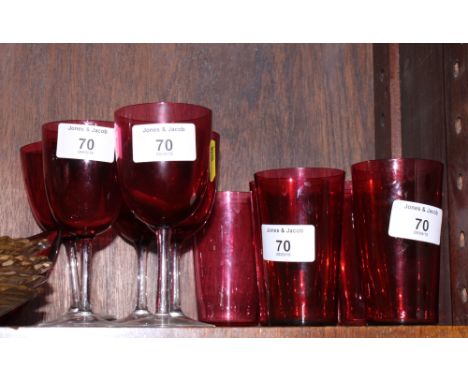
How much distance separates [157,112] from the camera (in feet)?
2.42

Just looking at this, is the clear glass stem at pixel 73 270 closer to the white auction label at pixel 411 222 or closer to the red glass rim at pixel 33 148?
the red glass rim at pixel 33 148

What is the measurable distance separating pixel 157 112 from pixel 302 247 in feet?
0.59

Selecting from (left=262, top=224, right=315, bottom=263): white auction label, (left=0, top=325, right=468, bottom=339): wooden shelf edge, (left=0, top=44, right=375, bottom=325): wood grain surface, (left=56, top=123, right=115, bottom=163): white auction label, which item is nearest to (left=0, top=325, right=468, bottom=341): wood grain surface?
(left=0, top=325, right=468, bottom=339): wooden shelf edge

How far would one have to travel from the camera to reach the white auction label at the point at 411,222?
74 cm

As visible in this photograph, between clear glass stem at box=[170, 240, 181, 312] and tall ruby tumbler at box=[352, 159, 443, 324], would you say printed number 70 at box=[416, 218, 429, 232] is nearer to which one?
tall ruby tumbler at box=[352, 159, 443, 324]

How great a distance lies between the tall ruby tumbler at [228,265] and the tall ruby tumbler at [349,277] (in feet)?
0.30

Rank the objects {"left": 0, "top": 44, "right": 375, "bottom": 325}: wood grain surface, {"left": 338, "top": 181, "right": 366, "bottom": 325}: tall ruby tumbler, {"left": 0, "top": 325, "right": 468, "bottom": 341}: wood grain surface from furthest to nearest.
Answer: {"left": 0, "top": 44, "right": 375, "bottom": 325}: wood grain surface < {"left": 338, "top": 181, "right": 366, "bottom": 325}: tall ruby tumbler < {"left": 0, "top": 325, "right": 468, "bottom": 341}: wood grain surface

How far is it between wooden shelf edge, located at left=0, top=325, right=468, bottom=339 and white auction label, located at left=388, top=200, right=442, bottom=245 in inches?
4.4

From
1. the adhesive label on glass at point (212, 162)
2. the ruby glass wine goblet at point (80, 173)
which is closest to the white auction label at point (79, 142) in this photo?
the ruby glass wine goblet at point (80, 173)

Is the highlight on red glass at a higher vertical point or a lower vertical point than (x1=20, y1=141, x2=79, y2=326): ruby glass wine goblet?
lower

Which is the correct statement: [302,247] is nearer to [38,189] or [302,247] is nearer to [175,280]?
[175,280]

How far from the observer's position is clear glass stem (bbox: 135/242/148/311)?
2.96 ft
